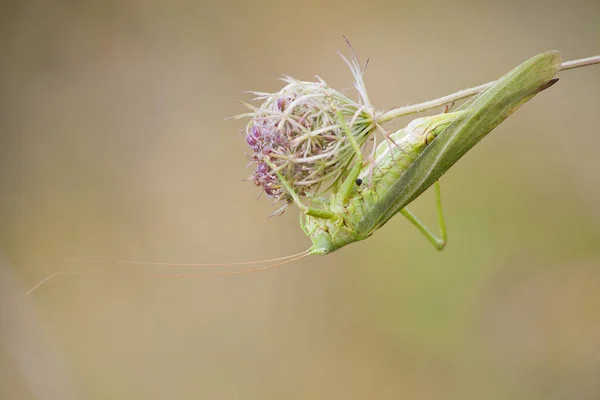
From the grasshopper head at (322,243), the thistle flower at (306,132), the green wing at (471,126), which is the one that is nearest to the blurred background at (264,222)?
the grasshopper head at (322,243)

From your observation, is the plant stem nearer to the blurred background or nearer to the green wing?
the green wing

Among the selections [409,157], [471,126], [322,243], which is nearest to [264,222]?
[322,243]

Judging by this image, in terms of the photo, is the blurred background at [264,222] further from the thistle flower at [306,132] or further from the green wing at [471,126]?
the thistle flower at [306,132]

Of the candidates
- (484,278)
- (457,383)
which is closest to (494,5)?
(484,278)

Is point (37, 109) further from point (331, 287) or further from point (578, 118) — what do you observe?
point (578, 118)

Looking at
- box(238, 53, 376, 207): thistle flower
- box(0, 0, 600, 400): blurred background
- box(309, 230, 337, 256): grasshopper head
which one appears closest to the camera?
box(238, 53, 376, 207): thistle flower

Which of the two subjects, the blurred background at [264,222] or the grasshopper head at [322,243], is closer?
the grasshopper head at [322,243]

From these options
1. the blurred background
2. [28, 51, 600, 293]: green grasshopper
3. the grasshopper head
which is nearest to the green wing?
[28, 51, 600, 293]: green grasshopper
